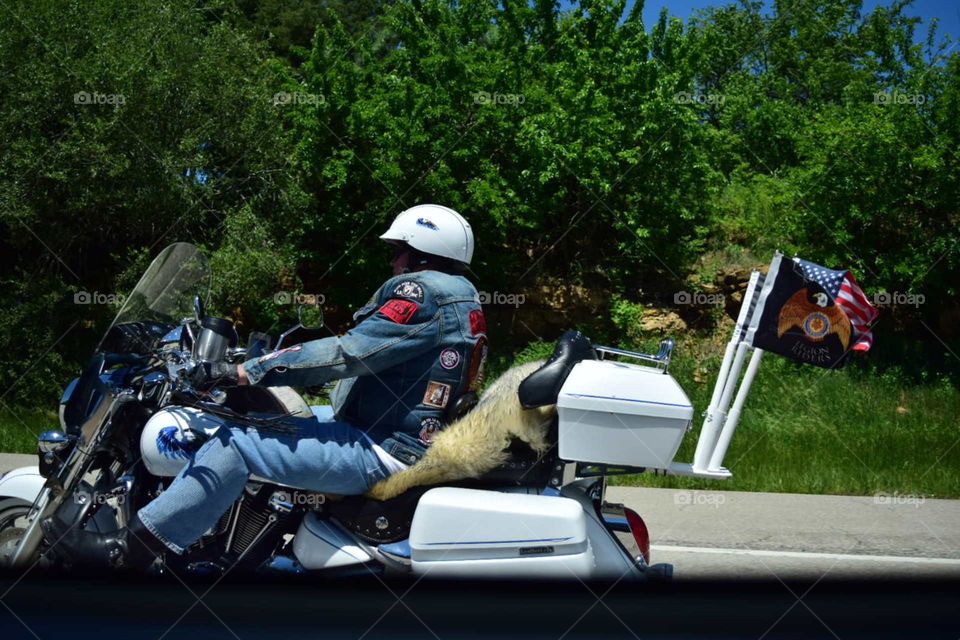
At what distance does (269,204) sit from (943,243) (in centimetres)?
1068

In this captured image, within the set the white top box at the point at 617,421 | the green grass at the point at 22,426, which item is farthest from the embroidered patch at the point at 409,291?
the green grass at the point at 22,426

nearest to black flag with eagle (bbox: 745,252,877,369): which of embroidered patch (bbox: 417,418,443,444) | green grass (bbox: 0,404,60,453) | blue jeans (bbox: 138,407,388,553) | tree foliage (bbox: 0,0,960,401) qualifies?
embroidered patch (bbox: 417,418,443,444)

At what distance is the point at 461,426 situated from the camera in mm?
3234

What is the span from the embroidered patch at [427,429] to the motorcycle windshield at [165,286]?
43.3 inches

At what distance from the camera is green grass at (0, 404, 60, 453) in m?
9.76

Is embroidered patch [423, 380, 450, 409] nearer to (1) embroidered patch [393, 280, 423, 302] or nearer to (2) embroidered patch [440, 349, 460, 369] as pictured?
(2) embroidered patch [440, 349, 460, 369]

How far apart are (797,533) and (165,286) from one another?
4566mm

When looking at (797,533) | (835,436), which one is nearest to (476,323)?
(797,533)

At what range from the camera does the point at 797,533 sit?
20.1ft

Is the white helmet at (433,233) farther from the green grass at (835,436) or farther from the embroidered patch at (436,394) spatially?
the green grass at (835,436)

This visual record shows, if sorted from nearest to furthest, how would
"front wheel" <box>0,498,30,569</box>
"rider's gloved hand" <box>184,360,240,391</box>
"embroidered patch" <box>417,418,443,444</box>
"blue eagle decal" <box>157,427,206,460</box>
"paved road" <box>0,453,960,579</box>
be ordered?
1. "rider's gloved hand" <box>184,360,240,391</box>
2. "blue eagle decal" <box>157,427,206,460</box>
3. "embroidered patch" <box>417,418,443,444</box>
4. "front wheel" <box>0,498,30,569</box>
5. "paved road" <box>0,453,960,579</box>

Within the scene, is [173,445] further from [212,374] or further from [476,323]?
[476,323]

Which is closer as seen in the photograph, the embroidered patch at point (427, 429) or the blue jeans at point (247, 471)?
the blue jeans at point (247, 471)

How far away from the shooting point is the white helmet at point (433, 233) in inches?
138
